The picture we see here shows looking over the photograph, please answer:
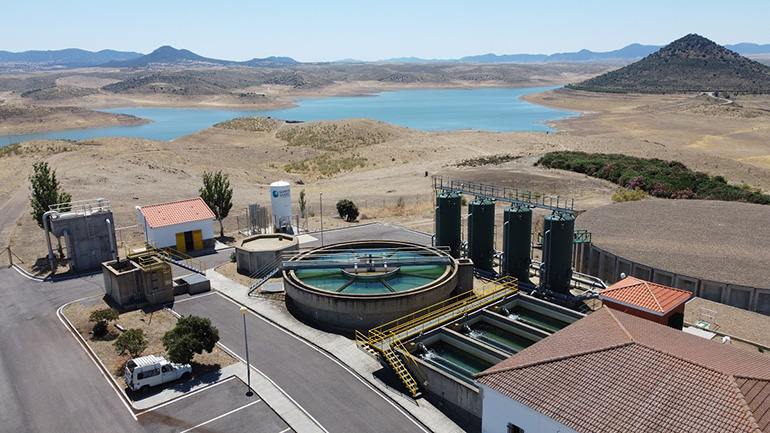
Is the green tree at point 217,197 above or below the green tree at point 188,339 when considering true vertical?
above

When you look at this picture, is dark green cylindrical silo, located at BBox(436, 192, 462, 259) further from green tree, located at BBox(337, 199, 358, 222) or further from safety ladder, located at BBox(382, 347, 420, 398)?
green tree, located at BBox(337, 199, 358, 222)

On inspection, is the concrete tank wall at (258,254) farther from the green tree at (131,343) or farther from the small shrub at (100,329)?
the green tree at (131,343)

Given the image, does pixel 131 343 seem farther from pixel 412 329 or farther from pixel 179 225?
pixel 179 225

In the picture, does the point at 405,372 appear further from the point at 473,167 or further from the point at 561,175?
the point at 473,167

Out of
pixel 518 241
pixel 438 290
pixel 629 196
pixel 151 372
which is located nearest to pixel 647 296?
pixel 518 241

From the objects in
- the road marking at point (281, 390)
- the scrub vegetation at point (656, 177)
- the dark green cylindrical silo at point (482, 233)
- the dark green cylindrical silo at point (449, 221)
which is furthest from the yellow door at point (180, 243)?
the scrub vegetation at point (656, 177)

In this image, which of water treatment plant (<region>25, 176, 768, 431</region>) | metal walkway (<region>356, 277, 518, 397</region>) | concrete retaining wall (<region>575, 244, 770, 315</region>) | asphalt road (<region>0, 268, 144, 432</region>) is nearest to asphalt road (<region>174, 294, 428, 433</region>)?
water treatment plant (<region>25, 176, 768, 431</region>)

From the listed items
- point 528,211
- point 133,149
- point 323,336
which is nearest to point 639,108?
point 133,149
